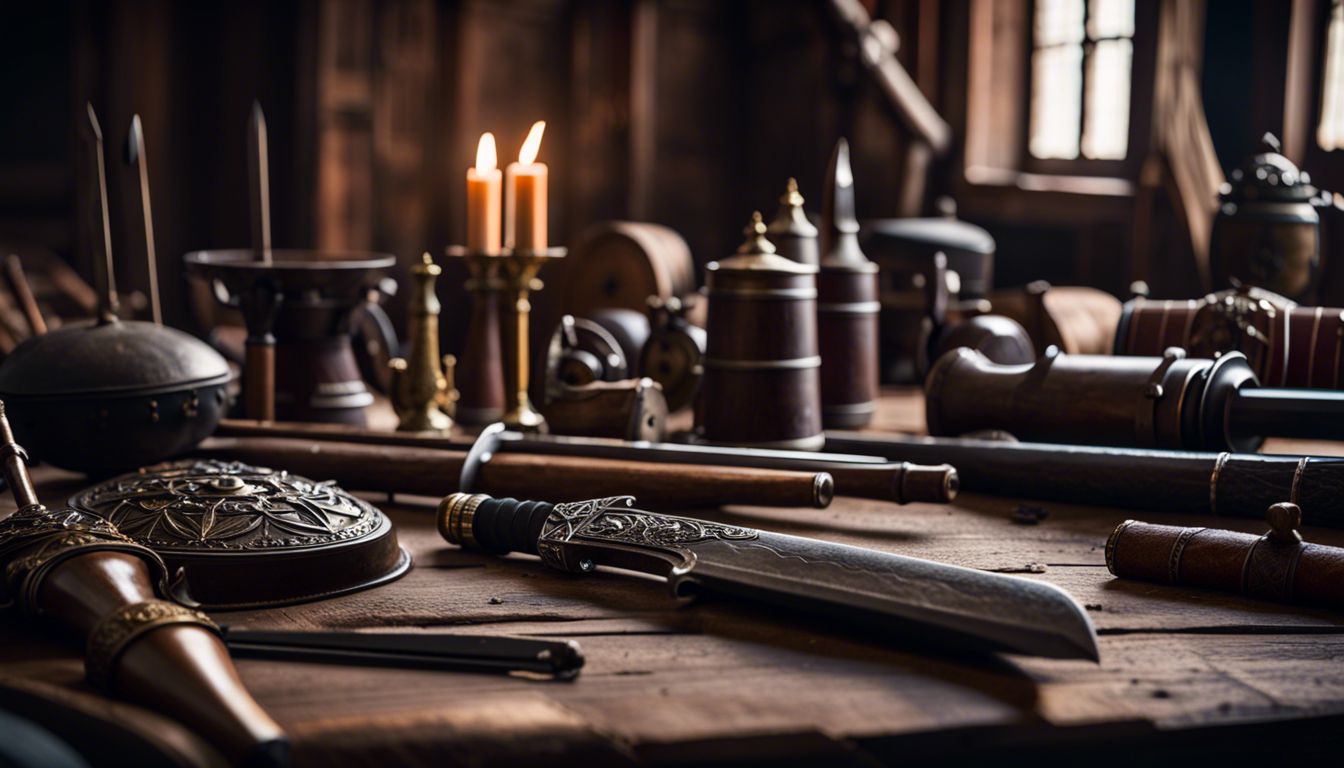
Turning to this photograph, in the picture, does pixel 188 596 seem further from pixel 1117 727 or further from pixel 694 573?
pixel 1117 727

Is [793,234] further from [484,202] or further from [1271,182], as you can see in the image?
[1271,182]

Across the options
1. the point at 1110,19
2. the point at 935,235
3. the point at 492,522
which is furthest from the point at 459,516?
the point at 1110,19

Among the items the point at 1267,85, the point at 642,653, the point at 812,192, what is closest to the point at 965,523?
the point at 642,653

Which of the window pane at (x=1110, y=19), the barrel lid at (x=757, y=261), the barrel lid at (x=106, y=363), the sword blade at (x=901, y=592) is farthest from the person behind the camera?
the window pane at (x=1110, y=19)

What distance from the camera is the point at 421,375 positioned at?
9.85ft

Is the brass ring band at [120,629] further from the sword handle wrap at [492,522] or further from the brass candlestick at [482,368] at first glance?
the brass candlestick at [482,368]

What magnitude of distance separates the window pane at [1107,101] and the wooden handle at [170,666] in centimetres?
450

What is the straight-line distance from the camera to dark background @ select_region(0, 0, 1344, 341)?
4973mm

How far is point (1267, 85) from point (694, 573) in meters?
3.52

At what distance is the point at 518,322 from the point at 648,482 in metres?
0.85

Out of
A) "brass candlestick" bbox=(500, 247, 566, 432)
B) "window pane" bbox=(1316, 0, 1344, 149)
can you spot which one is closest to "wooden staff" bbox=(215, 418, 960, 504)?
"brass candlestick" bbox=(500, 247, 566, 432)

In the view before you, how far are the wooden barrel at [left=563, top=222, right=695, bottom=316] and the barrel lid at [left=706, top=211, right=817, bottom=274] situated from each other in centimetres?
164

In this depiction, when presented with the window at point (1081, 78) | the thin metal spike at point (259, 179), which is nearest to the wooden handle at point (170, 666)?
the thin metal spike at point (259, 179)

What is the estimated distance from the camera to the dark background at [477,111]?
4973mm
